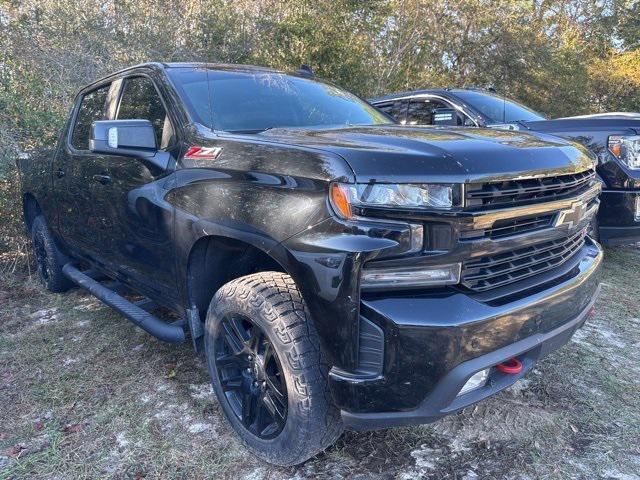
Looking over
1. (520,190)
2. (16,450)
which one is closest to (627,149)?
(520,190)

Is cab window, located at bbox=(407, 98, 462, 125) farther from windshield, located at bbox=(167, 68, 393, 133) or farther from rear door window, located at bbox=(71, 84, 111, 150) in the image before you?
rear door window, located at bbox=(71, 84, 111, 150)

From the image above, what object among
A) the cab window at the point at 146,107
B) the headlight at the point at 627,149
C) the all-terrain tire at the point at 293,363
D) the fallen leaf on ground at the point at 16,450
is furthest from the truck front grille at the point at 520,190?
the headlight at the point at 627,149

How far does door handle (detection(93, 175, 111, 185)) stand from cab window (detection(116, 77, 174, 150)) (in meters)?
0.41

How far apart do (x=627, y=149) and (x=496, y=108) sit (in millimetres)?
1661

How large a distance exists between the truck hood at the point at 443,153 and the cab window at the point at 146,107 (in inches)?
26.6

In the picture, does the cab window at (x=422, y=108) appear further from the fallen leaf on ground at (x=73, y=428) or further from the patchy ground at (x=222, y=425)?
the fallen leaf on ground at (x=73, y=428)

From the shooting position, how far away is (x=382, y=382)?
5.85 ft

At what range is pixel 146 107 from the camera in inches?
121

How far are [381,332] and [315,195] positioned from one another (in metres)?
0.53

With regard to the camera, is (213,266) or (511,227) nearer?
(511,227)

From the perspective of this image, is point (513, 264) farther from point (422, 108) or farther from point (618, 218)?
point (422, 108)

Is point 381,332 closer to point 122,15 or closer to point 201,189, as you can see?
point 201,189

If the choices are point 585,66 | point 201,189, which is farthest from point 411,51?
point 201,189

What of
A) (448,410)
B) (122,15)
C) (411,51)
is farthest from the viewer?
(411,51)
